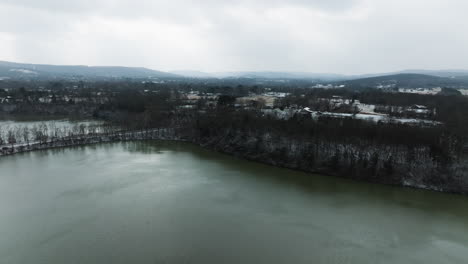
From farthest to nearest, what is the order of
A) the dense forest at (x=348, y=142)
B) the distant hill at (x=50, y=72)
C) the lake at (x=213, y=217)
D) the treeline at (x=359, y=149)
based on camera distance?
the distant hill at (x=50, y=72)
the dense forest at (x=348, y=142)
the treeline at (x=359, y=149)
the lake at (x=213, y=217)

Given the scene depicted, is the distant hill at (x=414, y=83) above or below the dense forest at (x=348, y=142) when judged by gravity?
above

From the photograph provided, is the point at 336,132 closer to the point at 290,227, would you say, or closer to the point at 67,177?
the point at 290,227

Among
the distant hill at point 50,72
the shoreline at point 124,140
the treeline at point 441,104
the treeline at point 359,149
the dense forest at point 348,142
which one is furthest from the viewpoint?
the distant hill at point 50,72

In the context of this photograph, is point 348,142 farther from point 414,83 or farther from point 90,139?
point 414,83

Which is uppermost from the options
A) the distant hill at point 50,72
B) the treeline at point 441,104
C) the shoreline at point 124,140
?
the distant hill at point 50,72

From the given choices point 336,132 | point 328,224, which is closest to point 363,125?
point 336,132

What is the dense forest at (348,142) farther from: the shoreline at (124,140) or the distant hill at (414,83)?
the distant hill at (414,83)

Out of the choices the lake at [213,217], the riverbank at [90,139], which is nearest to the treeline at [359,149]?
the lake at [213,217]

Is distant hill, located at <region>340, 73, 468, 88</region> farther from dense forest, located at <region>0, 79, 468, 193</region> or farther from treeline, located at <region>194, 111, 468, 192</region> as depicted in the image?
treeline, located at <region>194, 111, 468, 192</region>
